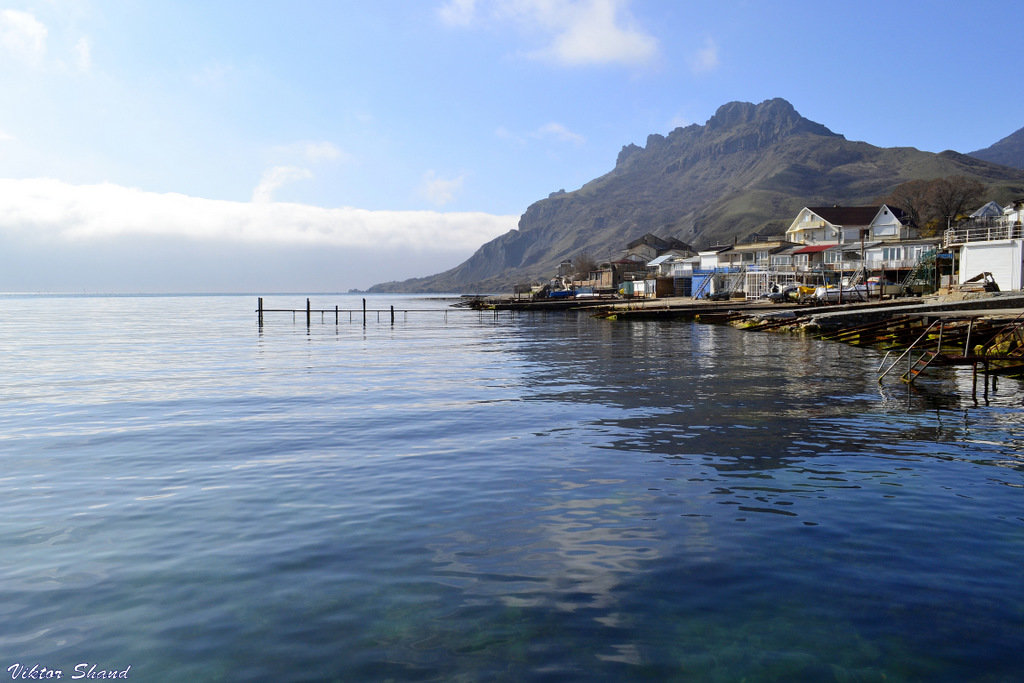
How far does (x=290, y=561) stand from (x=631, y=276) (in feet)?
461

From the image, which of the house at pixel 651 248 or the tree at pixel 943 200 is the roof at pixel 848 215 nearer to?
the tree at pixel 943 200

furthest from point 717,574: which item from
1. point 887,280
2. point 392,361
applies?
point 887,280

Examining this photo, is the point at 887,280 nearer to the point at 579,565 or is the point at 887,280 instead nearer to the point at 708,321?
the point at 708,321

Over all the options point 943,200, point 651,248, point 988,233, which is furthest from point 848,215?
point 988,233

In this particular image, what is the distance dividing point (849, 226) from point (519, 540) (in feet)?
376

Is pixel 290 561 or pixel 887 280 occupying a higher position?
pixel 887 280

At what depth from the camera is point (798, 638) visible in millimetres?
7105

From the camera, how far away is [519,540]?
395 inches

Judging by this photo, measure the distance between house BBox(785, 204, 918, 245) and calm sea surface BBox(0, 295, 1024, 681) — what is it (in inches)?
3514

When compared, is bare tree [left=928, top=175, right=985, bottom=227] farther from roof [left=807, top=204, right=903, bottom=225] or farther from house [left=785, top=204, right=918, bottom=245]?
house [left=785, top=204, right=918, bottom=245]

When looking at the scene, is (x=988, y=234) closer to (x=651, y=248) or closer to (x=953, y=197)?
A: (x=953, y=197)

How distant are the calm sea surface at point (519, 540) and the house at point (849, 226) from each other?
89.2 meters

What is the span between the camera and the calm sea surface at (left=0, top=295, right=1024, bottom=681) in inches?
273

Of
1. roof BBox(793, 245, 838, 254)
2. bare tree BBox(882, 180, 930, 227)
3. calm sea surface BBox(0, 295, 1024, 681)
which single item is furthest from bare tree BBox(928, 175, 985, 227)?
calm sea surface BBox(0, 295, 1024, 681)
